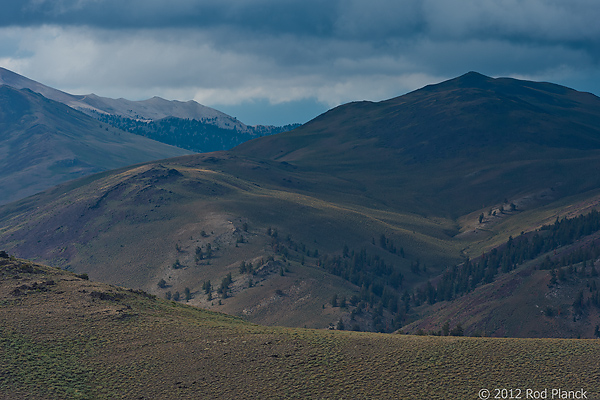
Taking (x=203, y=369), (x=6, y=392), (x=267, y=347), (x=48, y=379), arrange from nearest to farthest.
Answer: (x=6, y=392) < (x=48, y=379) < (x=203, y=369) < (x=267, y=347)

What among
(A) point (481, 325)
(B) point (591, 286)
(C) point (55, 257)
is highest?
(B) point (591, 286)

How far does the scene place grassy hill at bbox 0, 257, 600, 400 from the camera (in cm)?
3978

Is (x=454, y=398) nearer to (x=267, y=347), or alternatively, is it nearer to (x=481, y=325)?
(x=267, y=347)

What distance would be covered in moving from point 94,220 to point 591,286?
Answer: 156213 millimetres

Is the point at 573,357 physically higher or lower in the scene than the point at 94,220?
higher

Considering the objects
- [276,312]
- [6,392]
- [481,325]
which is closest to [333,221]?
[276,312]

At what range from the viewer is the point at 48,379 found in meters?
40.8

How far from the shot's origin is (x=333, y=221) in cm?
18862

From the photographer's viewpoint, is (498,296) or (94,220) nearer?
(498,296)

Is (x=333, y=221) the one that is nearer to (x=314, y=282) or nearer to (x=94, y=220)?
(x=314, y=282)

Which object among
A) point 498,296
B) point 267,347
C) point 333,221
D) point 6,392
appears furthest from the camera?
point 333,221

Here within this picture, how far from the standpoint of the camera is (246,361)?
44.7 meters

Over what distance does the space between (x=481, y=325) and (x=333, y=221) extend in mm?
89089

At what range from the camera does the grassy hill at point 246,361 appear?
39781mm
